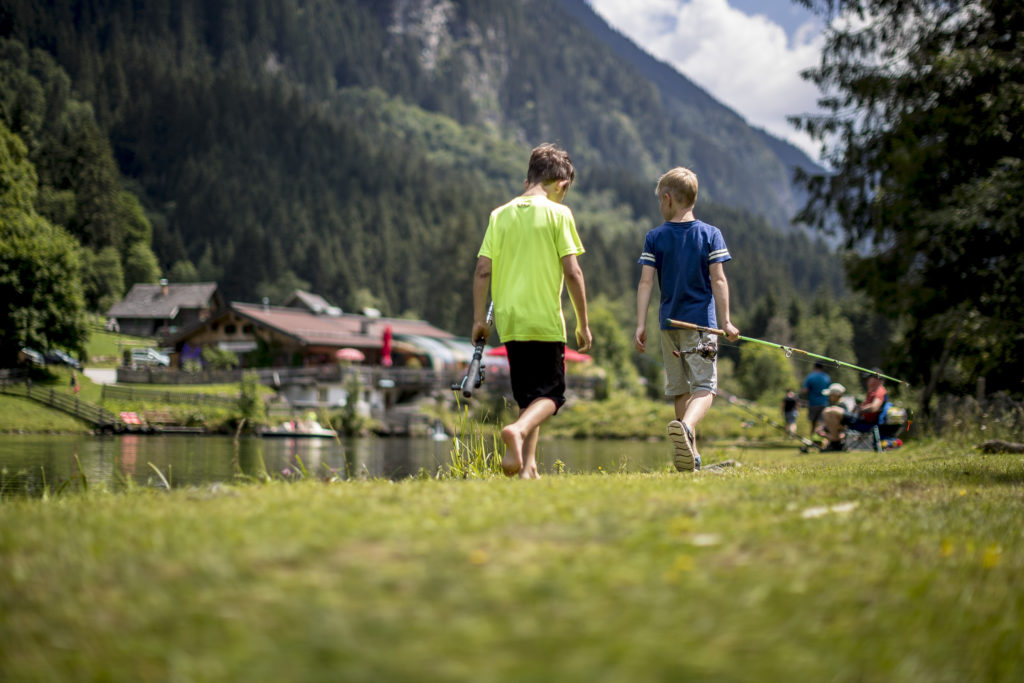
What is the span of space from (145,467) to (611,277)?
107 meters

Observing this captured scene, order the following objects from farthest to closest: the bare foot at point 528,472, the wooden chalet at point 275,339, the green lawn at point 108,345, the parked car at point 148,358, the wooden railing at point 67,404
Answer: the wooden chalet at point 275,339
the parked car at point 148,358
the green lawn at point 108,345
the wooden railing at point 67,404
the bare foot at point 528,472

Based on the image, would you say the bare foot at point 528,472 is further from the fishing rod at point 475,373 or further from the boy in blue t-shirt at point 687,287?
the boy in blue t-shirt at point 687,287

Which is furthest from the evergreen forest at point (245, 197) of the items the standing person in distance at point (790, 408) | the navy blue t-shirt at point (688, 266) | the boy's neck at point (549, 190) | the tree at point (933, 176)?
the boy's neck at point (549, 190)

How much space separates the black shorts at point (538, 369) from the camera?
20.2ft

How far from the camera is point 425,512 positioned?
324 cm

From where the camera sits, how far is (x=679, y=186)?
7129mm

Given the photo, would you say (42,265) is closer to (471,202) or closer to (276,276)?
(276,276)

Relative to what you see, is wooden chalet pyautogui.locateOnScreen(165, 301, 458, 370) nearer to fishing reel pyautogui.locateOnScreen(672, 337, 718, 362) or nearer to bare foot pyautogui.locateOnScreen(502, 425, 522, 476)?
fishing reel pyautogui.locateOnScreen(672, 337, 718, 362)

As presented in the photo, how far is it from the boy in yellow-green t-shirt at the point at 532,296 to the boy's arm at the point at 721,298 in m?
1.33

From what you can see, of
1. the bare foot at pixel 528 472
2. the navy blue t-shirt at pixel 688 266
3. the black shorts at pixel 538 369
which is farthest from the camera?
the navy blue t-shirt at pixel 688 266

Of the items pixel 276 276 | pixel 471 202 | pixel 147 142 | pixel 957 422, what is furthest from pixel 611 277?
pixel 957 422

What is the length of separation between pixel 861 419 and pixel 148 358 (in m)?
54.8

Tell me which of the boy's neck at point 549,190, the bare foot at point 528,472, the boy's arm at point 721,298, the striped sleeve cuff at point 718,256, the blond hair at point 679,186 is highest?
the blond hair at point 679,186

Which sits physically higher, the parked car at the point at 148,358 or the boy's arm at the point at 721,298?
the boy's arm at the point at 721,298
